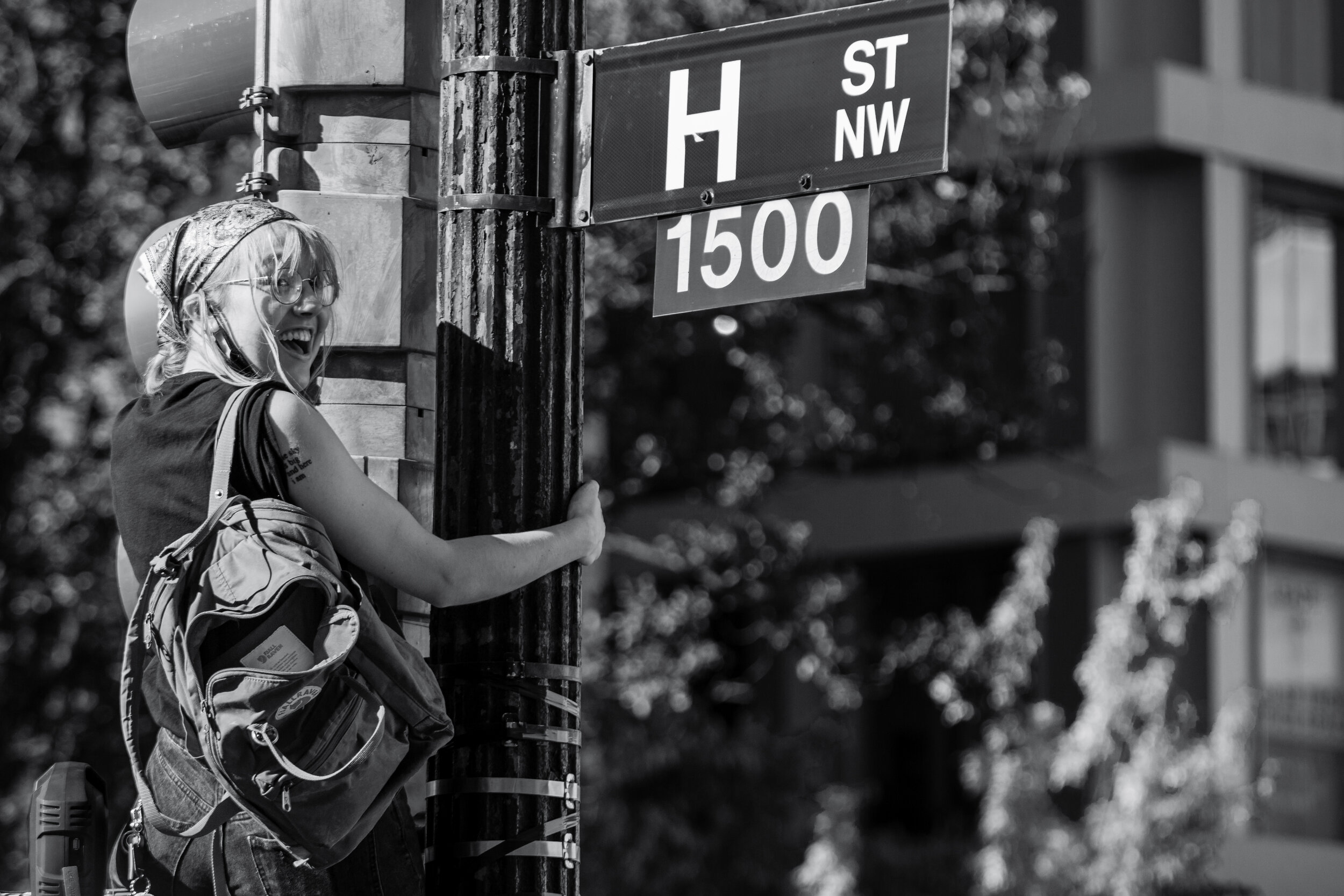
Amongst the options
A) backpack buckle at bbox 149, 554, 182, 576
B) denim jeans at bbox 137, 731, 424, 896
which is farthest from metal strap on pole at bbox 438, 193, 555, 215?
denim jeans at bbox 137, 731, 424, 896

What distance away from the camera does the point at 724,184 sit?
3.67 metres

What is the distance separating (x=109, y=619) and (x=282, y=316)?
11469mm

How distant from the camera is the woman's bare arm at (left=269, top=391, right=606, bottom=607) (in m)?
3.14

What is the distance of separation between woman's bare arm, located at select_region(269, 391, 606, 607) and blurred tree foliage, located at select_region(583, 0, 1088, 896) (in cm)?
985

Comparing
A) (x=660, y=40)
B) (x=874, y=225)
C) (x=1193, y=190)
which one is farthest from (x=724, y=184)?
(x=1193, y=190)

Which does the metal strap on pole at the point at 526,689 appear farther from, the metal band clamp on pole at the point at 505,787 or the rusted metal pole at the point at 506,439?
the metal band clamp on pole at the point at 505,787

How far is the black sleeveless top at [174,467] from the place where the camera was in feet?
10.3

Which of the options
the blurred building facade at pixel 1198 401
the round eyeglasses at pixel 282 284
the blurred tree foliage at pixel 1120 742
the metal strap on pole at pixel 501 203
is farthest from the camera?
the blurred building facade at pixel 1198 401

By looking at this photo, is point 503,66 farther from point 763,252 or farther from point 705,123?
point 763,252

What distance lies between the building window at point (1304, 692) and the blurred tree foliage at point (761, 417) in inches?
246

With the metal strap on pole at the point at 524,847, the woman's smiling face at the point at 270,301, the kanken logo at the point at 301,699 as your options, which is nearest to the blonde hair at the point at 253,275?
the woman's smiling face at the point at 270,301

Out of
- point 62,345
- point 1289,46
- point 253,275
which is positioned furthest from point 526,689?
point 1289,46

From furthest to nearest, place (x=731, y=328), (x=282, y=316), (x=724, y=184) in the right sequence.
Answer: (x=731, y=328) < (x=724, y=184) < (x=282, y=316)

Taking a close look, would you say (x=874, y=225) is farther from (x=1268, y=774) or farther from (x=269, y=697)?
(x=269, y=697)
